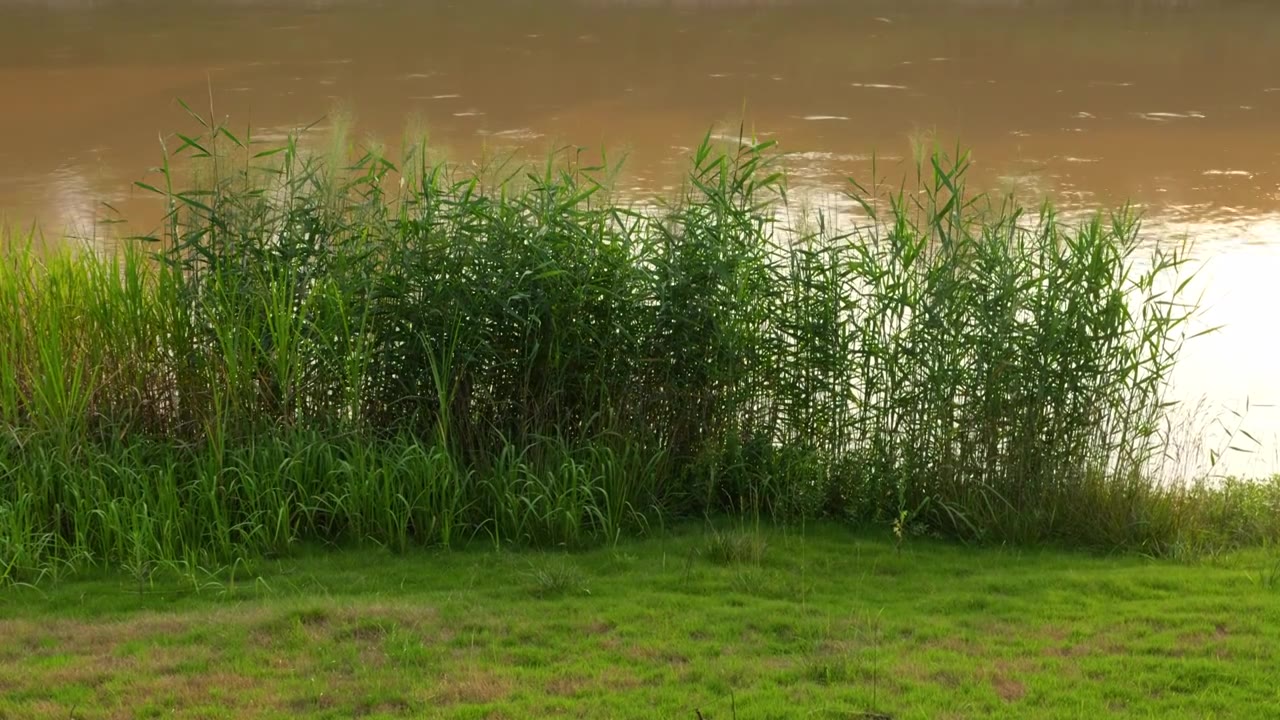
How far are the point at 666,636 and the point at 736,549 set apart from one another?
2.89 feet

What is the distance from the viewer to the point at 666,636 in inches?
177

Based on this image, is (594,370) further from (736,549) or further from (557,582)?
(557,582)

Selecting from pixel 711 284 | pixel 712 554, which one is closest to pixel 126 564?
pixel 712 554

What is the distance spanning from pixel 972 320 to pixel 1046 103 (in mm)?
12733

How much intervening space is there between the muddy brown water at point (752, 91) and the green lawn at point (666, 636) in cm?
311

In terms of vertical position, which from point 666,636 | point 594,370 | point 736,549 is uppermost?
point 594,370

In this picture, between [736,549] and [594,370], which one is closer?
[736,549]

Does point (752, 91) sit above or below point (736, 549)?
above

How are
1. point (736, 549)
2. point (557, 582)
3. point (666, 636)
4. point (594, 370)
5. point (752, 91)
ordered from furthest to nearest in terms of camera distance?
point (752, 91) → point (594, 370) → point (736, 549) → point (557, 582) → point (666, 636)

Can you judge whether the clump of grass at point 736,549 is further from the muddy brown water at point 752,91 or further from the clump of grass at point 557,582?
the muddy brown water at point 752,91

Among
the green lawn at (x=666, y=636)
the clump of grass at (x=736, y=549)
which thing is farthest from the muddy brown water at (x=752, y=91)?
the clump of grass at (x=736, y=549)

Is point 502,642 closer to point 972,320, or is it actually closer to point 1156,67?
point 972,320

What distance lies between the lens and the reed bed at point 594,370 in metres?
5.73

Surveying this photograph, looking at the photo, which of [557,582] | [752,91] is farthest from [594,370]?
[752,91]
